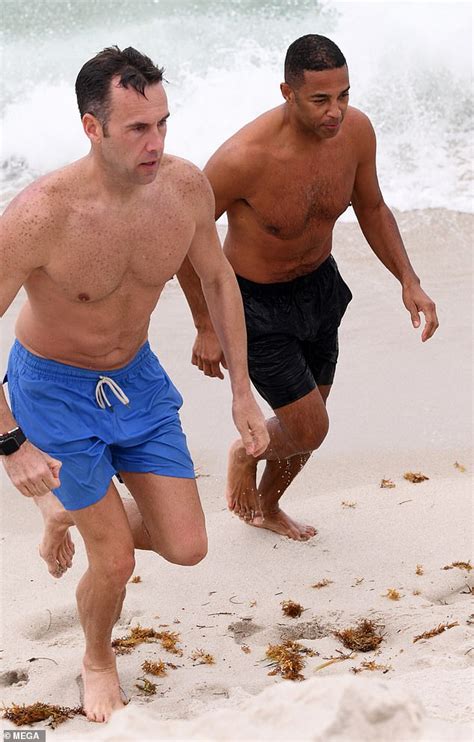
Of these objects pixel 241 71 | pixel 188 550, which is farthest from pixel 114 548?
pixel 241 71

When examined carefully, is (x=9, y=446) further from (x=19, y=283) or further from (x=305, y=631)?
(x=305, y=631)

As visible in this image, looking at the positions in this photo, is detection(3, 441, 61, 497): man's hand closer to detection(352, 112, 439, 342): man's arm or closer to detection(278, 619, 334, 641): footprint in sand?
detection(278, 619, 334, 641): footprint in sand

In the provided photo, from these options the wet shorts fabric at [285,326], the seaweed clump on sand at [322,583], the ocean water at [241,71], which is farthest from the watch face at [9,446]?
the ocean water at [241,71]

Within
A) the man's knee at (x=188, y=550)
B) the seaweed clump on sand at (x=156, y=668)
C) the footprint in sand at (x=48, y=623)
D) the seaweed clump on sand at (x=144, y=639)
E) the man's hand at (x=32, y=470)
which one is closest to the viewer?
the man's hand at (x=32, y=470)

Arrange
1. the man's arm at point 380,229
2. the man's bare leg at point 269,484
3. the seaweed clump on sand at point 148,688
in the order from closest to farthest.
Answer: the seaweed clump on sand at point 148,688 → the man's arm at point 380,229 → the man's bare leg at point 269,484

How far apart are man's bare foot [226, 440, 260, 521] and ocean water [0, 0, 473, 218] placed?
507 centimetres

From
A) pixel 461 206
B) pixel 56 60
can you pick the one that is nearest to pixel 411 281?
pixel 461 206

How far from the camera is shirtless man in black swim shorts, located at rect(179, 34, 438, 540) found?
4.51m

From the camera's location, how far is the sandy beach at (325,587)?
2467 mm

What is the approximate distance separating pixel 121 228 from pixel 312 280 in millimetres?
1469

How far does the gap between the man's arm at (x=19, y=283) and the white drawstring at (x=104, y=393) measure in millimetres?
371

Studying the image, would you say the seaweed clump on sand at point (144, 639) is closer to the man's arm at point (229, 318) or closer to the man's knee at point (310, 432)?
the man's arm at point (229, 318)

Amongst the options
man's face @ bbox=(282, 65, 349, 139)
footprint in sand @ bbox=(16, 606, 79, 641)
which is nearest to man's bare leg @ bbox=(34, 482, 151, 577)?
footprint in sand @ bbox=(16, 606, 79, 641)

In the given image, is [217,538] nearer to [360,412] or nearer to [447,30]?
[360,412]
